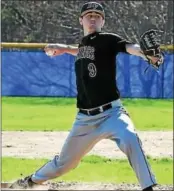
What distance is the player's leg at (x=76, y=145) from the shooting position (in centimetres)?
512

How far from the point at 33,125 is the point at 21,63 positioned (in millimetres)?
11075

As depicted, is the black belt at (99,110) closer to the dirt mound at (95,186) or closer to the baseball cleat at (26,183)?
the baseball cleat at (26,183)

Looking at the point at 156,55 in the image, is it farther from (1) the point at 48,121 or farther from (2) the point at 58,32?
(2) the point at 58,32

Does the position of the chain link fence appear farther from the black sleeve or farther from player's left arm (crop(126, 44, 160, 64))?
player's left arm (crop(126, 44, 160, 64))

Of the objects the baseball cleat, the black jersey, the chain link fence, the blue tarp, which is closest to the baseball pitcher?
the black jersey

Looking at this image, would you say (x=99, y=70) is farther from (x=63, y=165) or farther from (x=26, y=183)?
(x=26, y=183)

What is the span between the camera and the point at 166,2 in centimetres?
3147

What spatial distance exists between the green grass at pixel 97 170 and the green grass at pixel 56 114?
431cm

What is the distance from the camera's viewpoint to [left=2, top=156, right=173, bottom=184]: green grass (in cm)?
761

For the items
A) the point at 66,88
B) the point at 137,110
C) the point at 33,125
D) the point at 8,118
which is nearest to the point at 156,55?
the point at 33,125

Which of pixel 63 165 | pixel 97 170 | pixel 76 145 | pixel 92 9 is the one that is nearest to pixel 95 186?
pixel 97 170

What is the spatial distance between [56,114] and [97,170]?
881 cm

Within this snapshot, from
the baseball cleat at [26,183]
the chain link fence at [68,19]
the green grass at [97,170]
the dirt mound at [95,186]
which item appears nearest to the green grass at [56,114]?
the green grass at [97,170]

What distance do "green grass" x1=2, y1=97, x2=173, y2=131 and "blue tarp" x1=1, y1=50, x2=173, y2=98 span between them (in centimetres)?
89
